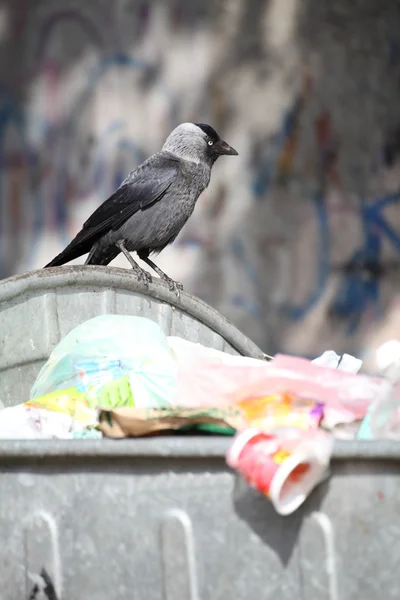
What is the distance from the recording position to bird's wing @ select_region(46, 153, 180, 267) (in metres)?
3.99

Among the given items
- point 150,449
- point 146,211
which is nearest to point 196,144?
point 146,211

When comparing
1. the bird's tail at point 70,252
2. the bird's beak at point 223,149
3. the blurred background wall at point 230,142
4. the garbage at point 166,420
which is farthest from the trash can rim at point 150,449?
the blurred background wall at point 230,142

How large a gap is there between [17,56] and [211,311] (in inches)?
138

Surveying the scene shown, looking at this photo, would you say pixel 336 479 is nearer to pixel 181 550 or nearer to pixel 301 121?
pixel 181 550

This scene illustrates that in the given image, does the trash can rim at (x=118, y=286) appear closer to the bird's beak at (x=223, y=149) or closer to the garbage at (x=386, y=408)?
the garbage at (x=386, y=408)

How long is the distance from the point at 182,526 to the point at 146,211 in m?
2.91

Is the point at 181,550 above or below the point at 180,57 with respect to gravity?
below

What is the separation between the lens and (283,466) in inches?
48.8

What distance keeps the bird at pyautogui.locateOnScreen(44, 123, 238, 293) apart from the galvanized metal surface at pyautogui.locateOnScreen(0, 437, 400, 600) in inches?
97.9

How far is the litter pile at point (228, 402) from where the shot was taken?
1.27 meters

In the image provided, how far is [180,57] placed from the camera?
19.2 ft

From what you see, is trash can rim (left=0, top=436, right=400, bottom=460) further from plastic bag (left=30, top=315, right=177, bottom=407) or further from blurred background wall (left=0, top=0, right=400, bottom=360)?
blurred background wall (left=0, top=0, right=400, bottom=360)

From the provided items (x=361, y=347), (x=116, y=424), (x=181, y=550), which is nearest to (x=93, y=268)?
(x=116, y=424)

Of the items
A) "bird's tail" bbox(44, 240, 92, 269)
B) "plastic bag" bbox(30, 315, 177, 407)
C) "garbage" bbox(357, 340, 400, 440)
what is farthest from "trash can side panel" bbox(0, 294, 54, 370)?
"bird's tail" bbox(44, 240, 92, 269)
